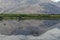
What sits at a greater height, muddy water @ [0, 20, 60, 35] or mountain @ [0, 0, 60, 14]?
mountain @ [0, 0, 60, 14]

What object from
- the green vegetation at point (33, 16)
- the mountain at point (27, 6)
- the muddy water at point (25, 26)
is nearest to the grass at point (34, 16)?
the green vegetation at point (33, 16)

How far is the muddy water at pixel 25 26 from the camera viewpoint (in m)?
2.21

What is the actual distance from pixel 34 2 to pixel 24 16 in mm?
663

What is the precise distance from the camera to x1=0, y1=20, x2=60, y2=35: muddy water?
7.23 feet

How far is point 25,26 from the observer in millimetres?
2285

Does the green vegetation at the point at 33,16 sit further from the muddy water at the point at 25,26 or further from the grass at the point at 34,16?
the muddy water at the point at 25,26

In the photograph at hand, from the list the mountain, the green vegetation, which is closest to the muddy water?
→ the green vegetation

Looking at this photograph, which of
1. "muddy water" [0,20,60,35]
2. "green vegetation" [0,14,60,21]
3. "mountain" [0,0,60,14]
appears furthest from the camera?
"mountain" [0,0,60,14]

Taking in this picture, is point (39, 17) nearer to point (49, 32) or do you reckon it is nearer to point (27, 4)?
point (49, 32)

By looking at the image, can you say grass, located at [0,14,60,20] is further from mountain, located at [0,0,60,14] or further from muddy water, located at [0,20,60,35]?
mountain, located at [0,0,60,14]

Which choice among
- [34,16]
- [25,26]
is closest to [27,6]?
[25,26]

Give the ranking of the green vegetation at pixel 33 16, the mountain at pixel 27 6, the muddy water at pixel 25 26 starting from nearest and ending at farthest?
the green vegetation at pixel 33 16, the muddy water at pixel 25 26, the mountain at pixel 27 6

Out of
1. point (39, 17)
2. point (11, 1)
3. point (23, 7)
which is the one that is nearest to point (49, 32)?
point (39, 17)

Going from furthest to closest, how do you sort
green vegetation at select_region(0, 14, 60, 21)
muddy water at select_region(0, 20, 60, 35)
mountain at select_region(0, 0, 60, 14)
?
mountain at select_region(0, 0, 60, 14) → muddy water at select_region(0, 20, 60, 35) → green vegetation at select_region(0, 14, 60, 21)
